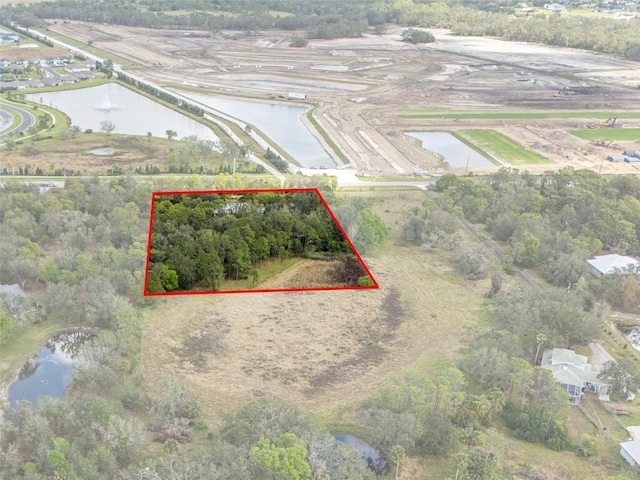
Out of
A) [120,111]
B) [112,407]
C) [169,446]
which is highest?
[120,111]

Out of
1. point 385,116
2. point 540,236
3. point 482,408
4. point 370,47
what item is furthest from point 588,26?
point 482,408

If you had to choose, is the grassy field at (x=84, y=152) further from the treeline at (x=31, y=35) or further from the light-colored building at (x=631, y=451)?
the treeline at (x=31, y=35)

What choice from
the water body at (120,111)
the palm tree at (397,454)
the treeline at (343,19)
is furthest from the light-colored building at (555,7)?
the palm tree at (397,454)

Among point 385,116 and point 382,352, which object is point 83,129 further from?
point 382,352

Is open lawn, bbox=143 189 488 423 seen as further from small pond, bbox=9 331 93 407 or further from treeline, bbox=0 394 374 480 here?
small pond, bbox=9 331 93 407

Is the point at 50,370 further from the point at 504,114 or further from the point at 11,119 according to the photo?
the point at 504,114

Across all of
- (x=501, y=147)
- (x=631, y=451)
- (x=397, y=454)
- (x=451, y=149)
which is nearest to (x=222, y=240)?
(x=397, y=454)

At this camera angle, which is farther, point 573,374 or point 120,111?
point 120,111
